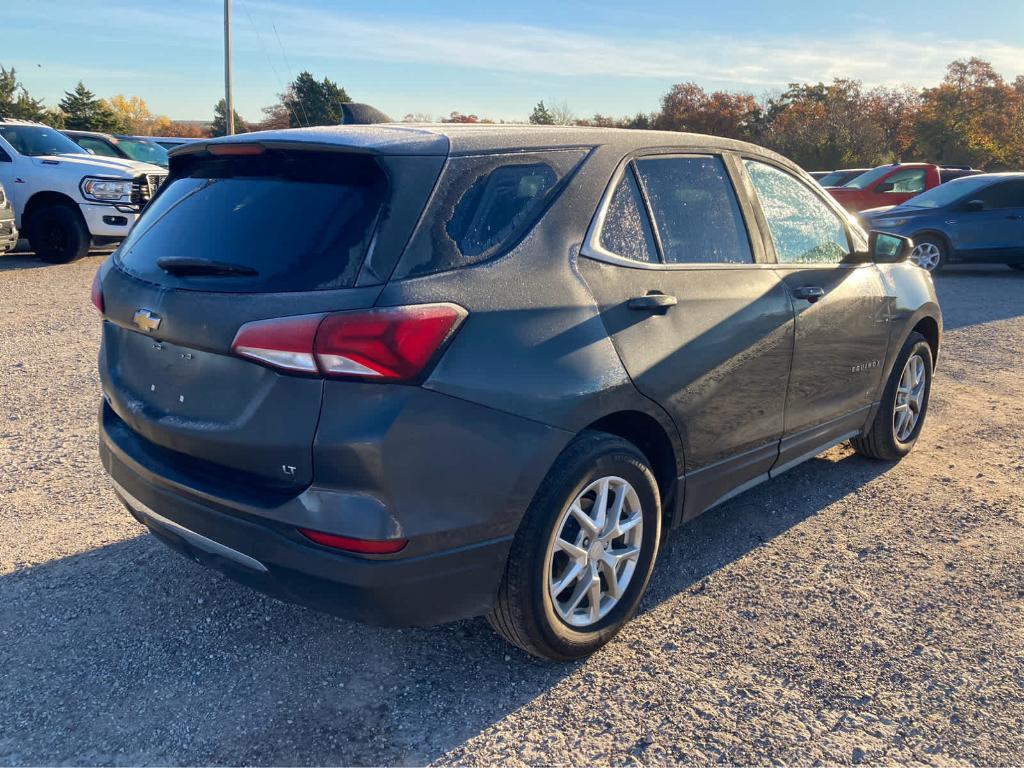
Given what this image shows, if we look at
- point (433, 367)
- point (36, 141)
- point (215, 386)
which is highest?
point (36, 141)

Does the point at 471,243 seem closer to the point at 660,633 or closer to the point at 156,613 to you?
the point at 660,633

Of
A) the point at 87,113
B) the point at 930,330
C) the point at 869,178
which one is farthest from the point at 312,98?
the point at 930,330

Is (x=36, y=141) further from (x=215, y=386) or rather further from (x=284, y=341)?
(x=284, y=341)

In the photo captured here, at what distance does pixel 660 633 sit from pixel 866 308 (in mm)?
2086

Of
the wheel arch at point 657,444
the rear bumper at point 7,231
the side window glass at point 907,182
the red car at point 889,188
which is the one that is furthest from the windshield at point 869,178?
the wheel arch at point 657,444

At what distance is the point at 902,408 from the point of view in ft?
16.0

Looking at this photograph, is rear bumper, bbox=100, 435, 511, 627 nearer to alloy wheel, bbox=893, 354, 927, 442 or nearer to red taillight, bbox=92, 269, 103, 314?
red taillight, bbox=92, 269, 103, 314

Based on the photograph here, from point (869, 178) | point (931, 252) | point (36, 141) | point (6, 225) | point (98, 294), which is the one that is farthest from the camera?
point (869, 178)

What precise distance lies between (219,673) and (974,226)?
44.3 ft

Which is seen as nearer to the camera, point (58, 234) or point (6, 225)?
point (6, 225)

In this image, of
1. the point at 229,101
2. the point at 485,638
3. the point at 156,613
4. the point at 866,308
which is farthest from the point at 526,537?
the point at 229,101

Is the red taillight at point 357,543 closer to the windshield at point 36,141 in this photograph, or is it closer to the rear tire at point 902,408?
the rear tire at point 902,408

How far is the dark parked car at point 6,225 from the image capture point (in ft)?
34.3

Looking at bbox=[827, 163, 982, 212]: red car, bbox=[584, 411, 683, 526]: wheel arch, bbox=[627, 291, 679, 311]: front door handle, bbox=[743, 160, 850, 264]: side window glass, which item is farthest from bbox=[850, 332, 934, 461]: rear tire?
bbox=[827, 163, 982, 212]: red car
